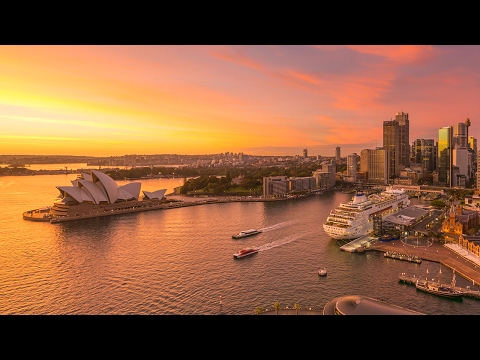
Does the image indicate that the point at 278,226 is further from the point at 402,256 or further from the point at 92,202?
the point at 92,202

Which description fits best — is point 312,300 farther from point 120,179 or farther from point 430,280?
point 120,179

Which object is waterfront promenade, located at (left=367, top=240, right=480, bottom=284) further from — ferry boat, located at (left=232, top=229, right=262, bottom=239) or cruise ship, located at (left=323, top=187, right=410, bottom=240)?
ferry boat, located at (left=232, top=229, right=262, bottom=239)

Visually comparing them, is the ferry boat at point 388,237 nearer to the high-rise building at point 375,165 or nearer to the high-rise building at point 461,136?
the high-rise building at point 375,165

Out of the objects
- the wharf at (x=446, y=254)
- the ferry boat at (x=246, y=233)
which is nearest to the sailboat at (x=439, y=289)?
the wharf at (x=446, y=254)

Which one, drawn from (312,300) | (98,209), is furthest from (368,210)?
(98,209)

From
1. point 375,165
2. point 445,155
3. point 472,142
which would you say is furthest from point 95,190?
point 472,142

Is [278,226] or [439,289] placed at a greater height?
[278,226]

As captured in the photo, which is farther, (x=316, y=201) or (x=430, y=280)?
(x=316, y=201)

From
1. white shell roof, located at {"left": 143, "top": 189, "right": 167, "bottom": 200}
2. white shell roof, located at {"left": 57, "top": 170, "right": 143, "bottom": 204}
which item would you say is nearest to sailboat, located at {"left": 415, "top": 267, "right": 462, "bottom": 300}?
white shell roof, located at {"left": 57, "top": 170, "right": 143, "bottom": 204}
